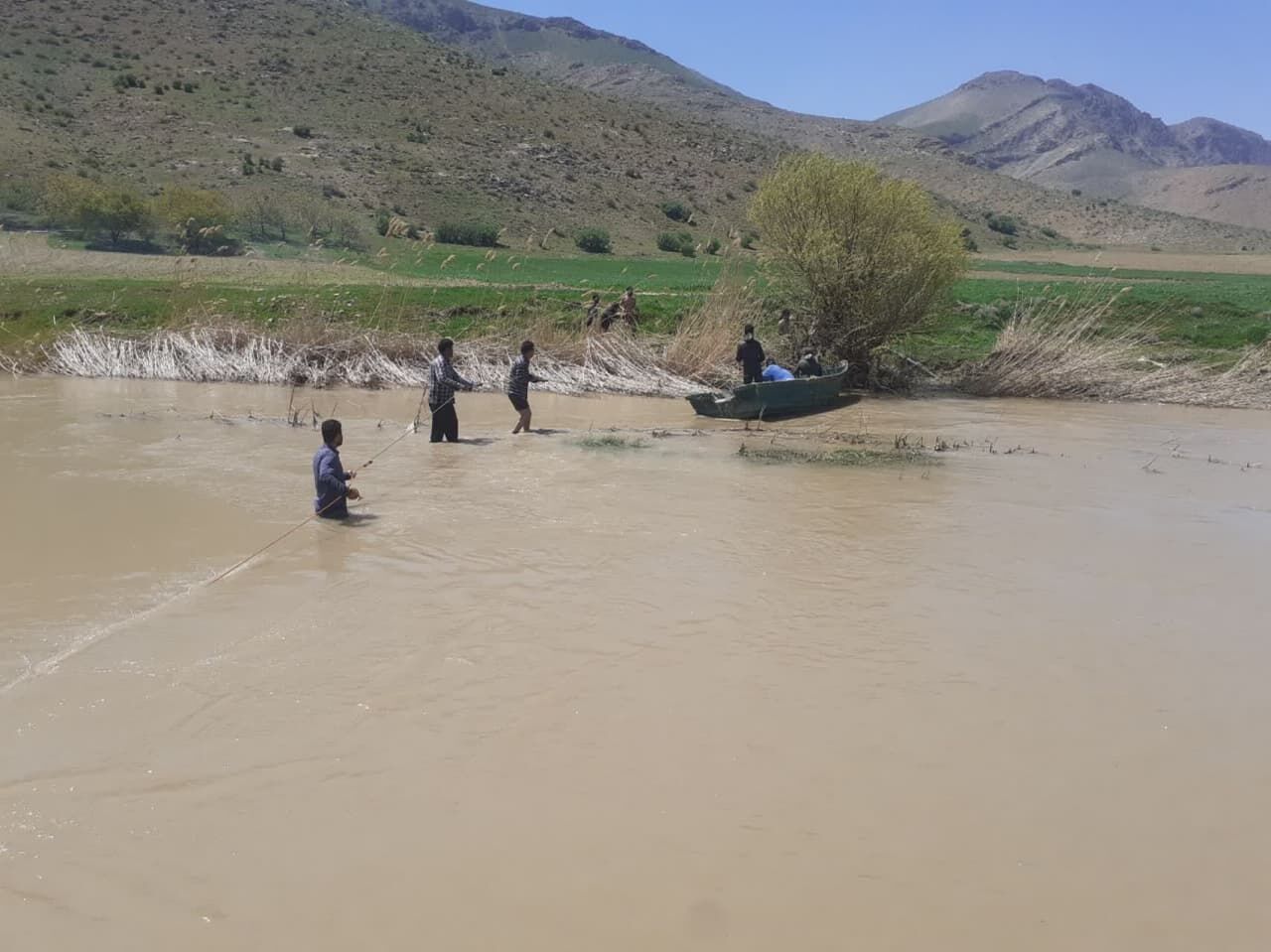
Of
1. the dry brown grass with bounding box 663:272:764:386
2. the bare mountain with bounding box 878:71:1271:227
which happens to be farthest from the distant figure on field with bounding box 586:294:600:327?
the bare mountain with bounding box 878:71:1271:227

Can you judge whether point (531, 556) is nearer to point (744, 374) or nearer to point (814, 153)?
point (744, 374)

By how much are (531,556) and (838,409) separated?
10.7 meters

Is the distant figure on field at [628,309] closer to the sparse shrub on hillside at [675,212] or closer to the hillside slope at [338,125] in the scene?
the hillside slope at [338,125]

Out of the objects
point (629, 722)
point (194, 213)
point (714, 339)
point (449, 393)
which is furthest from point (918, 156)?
point (629, 722)

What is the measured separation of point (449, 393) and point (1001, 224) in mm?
67964

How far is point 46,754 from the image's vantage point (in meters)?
5.34

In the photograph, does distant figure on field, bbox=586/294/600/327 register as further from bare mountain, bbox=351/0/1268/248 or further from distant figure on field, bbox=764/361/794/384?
bare mountain, bbox=351/0/1268/248

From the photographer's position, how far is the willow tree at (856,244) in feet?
62.0

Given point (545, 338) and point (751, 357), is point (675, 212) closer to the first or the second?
point (545, 338)

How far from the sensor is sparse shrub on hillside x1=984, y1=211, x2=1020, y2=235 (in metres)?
73.2

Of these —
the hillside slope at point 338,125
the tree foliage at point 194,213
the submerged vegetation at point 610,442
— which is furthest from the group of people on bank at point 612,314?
the hillside slope at point 338,125

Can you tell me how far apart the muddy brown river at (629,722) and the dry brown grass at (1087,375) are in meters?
9.01

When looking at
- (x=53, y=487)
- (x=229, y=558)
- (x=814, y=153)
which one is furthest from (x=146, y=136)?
(x=229, y=558)

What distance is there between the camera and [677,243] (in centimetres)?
5200
